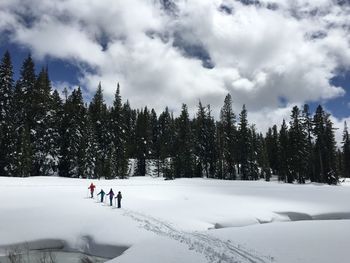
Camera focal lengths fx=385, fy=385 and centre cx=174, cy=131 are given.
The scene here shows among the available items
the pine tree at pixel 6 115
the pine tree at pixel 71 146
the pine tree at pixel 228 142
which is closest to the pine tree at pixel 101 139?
the pine tree at pixel 71 146

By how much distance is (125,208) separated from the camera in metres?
34.6

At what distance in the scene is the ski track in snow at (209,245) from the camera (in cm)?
1644

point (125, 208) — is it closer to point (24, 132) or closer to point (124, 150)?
point (24, 132)

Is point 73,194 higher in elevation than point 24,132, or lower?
lower

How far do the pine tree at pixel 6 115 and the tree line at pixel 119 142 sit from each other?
0.13 metres

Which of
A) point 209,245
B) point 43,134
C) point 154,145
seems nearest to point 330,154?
point 154,145

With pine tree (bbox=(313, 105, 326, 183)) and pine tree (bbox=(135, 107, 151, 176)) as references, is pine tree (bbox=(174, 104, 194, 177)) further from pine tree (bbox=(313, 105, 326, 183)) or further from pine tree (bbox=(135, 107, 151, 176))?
pine tree (bbox=(313, 105, 326, 183))

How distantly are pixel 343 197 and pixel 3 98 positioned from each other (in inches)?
1964

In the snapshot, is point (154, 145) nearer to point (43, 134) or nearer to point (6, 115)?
point (43, 134)

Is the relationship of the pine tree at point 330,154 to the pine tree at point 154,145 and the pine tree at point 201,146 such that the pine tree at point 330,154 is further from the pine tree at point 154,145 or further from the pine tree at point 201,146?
the pine tree at point 154,145

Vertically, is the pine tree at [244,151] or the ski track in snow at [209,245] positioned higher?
the pine tree at [244,151]

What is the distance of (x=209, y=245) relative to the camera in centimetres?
1988

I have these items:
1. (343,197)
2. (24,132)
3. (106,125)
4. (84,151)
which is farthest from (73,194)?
(106,125)

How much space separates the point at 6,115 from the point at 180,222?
39592 millimetres
